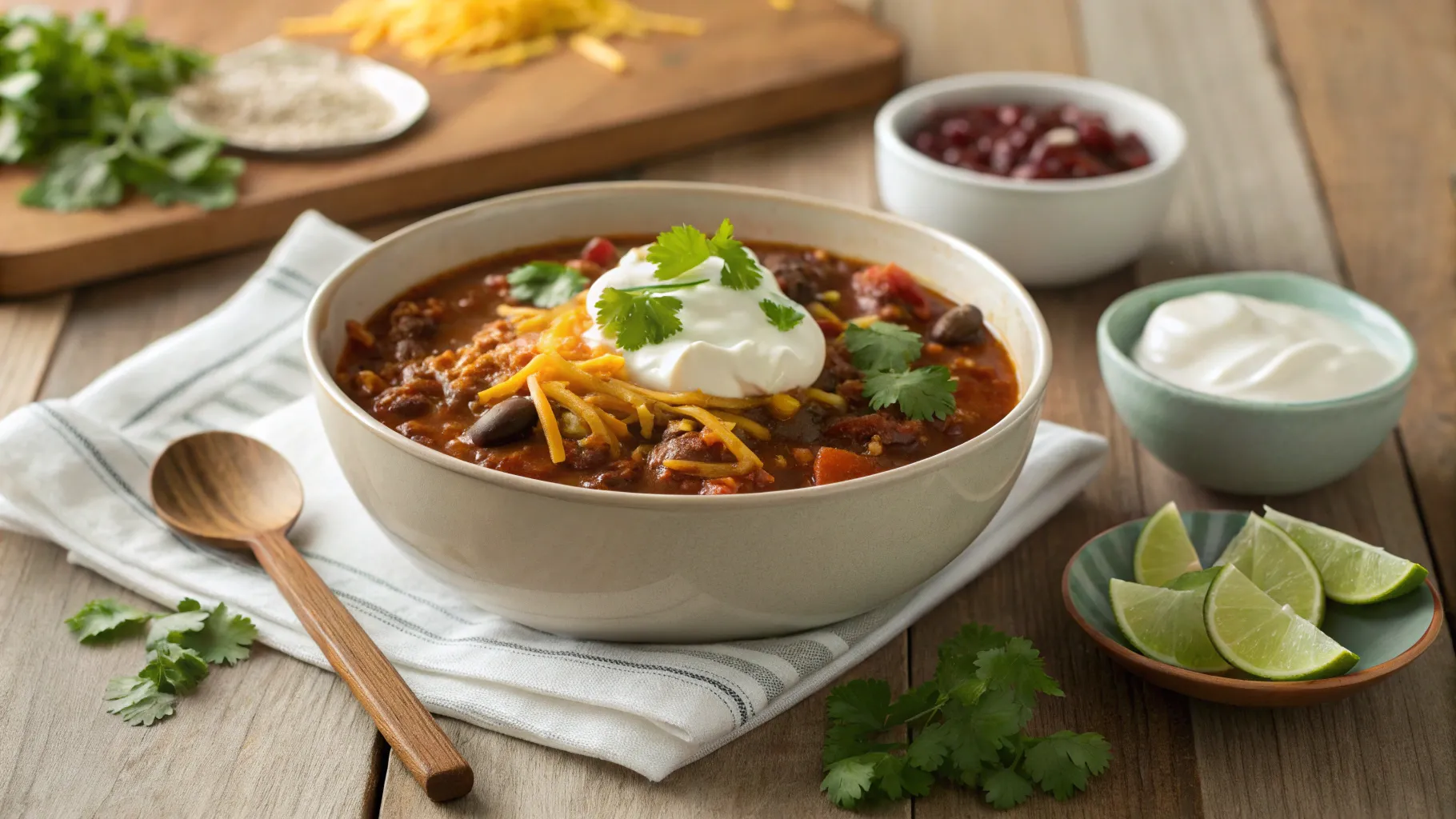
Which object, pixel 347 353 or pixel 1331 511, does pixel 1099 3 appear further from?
pixel 347 353

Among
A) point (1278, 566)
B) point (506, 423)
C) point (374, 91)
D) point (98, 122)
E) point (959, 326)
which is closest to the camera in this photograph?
point (506, 423)

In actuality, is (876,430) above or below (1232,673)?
above

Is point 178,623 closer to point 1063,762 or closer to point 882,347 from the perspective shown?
point 882,347

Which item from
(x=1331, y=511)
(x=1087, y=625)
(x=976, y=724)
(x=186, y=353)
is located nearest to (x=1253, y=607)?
(x=1087, y=625)

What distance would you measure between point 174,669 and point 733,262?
1.38 metres

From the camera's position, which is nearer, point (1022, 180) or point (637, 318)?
point (637, 318)

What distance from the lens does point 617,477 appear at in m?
2.67

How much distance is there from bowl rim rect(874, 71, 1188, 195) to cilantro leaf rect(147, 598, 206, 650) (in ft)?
8.21

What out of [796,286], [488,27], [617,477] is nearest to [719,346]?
[617,477]

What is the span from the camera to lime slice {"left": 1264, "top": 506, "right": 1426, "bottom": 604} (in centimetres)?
271

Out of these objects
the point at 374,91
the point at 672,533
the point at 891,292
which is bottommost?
the point at 374,91

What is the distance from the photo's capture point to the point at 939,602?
3.01m

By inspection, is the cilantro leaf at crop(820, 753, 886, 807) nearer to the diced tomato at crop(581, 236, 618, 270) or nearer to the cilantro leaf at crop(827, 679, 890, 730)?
the cilantro leaf at crop(827, 679, 890, 730)

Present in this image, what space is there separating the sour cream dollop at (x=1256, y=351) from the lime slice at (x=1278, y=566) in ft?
1.82
